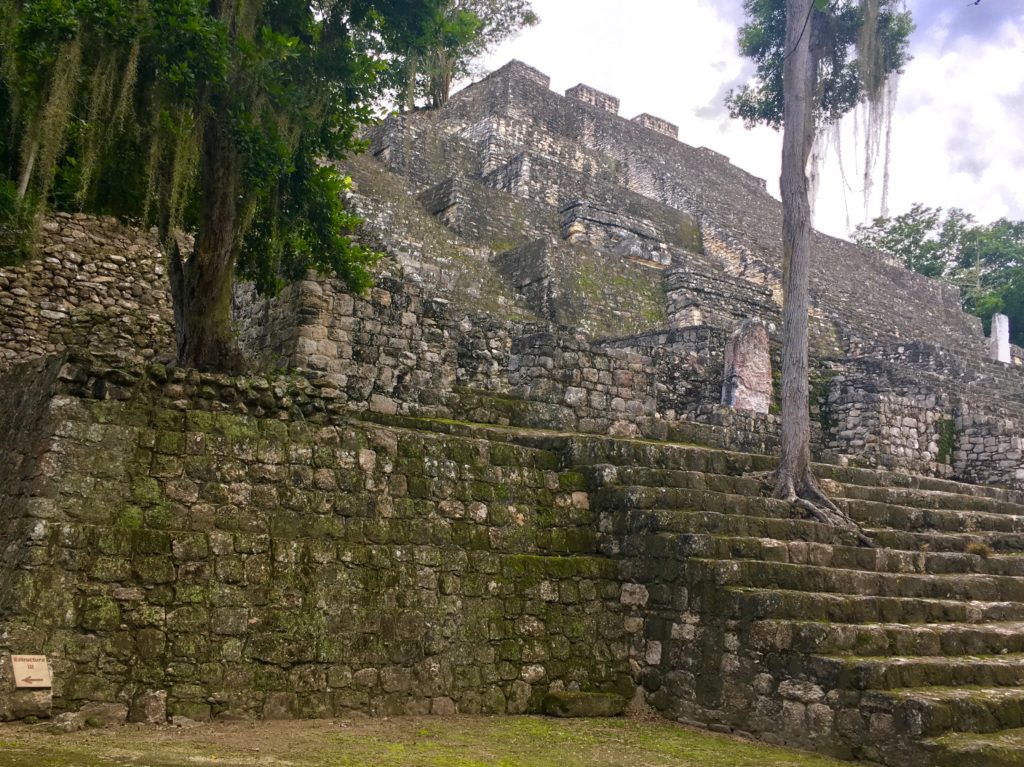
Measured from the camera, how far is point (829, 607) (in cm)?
697

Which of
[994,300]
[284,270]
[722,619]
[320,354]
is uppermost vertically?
[994,300]

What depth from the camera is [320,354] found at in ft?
27.8

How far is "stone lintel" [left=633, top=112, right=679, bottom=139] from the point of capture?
36781 millimetres

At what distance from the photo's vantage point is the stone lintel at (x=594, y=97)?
113ft

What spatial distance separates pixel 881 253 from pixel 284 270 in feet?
94.0

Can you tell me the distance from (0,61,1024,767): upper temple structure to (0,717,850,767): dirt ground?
19 centimetres

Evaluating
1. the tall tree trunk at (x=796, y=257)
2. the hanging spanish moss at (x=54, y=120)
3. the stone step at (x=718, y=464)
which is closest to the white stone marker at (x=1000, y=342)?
the stone step at (x=718, y=464)

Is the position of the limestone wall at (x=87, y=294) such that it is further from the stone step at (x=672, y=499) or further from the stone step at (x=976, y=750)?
the stone step at (x=976, y=750)

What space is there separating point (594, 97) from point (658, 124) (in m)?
3.33

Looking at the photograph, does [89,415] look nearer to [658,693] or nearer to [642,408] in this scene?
[658,693]

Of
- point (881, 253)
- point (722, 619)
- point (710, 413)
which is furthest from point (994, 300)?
point (722, 619)

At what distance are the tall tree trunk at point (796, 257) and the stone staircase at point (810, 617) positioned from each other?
0.42m

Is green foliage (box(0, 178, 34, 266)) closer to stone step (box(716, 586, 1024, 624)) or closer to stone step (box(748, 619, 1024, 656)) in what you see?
stone step (box(716, 586, 1024, 624))

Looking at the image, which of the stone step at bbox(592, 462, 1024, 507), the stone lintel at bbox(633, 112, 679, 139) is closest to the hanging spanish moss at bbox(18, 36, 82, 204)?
the stone step at bbox(592, 462, 1024, 507)
